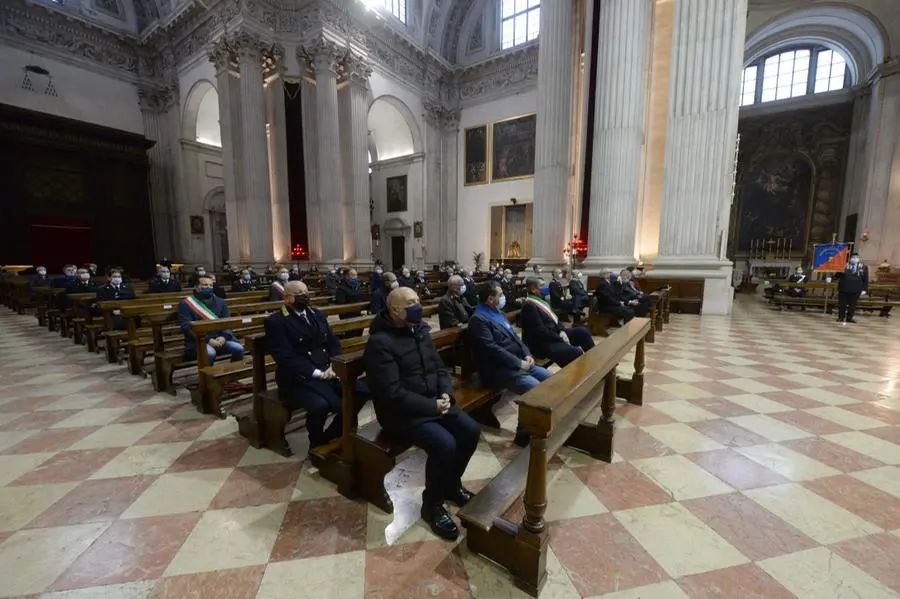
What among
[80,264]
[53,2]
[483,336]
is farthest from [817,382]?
[53,2]

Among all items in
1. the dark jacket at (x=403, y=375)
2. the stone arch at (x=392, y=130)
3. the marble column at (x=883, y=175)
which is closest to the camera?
the dark jacket at (x=403, y=375)

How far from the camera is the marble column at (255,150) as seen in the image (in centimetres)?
1367

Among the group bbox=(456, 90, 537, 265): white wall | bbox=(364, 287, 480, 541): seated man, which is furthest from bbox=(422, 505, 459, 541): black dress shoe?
bbox=(456, 90, 537, 265): white wall

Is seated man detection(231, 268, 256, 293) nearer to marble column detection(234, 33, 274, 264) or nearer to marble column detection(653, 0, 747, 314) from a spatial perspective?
marble column detection(234, 33, 274, 264)

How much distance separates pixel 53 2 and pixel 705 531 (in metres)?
24.0

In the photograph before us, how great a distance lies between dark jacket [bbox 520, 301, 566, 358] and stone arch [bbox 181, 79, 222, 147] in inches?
693

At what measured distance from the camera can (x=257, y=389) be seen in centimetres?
298

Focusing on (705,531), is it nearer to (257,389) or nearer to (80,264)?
(257,389)

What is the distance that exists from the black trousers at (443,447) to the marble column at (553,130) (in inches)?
415

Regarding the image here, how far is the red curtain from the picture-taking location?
1429cm

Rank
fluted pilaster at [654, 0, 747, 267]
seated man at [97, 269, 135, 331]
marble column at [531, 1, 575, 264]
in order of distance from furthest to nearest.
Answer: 1. marble column at [531, 1, 575, 264]
2. fluted pilaster at [654, 0, 747, 267]
3. seated man at [97, 269, 135, 331]

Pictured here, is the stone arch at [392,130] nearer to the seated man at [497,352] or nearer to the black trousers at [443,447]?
the seated man at [497,352]

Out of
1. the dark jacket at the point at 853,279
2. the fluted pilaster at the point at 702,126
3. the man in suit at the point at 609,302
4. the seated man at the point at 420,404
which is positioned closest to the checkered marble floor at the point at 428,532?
the seated man at the point at 420,404

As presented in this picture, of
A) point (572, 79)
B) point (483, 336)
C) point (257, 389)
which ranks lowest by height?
point (257, 389)
